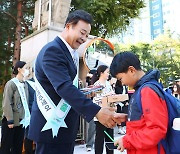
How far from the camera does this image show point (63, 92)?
1.51m

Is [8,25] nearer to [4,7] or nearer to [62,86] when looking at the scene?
[4,7]

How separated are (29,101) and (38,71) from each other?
2238mm

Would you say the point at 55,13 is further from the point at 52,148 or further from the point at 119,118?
the point at 52,148

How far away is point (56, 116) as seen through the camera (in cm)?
158

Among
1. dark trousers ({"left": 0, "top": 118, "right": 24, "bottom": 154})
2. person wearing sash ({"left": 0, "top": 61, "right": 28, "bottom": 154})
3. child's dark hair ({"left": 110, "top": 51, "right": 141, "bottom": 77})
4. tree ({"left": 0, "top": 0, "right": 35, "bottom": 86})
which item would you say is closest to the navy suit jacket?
child's dark hair ({"left": 110, "top": 51, "right": 141, "bottom": 77})

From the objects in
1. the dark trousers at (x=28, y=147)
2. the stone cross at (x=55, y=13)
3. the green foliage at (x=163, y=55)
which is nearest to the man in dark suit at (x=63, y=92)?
the dark trousers at (x=28, y=147)

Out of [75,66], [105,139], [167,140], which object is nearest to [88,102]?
[75,66]

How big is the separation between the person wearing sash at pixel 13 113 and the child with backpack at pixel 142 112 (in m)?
2.18

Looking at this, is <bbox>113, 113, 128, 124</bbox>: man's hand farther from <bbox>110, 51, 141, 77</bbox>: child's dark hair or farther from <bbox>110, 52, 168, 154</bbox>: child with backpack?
<bbox>110, 51, 141, 77</bbox>: child's dark hair

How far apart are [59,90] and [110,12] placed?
10919 mm

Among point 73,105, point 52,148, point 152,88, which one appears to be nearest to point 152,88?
point 152,88

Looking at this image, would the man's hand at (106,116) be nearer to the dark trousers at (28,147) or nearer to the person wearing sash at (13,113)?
the person wearing sash at (13,113)

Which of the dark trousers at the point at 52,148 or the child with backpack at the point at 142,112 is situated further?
the dark trousers at the point at 52,148

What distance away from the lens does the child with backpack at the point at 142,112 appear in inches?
55.7
